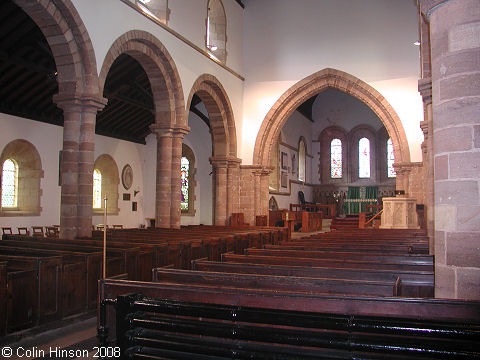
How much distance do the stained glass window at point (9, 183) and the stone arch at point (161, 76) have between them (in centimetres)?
504

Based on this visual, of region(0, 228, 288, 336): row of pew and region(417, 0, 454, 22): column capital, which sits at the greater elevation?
region(417, 0, 454, 22): column capital

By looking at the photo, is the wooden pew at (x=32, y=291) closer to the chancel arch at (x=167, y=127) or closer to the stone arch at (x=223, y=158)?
the chancel arch at (x=167, y=127)

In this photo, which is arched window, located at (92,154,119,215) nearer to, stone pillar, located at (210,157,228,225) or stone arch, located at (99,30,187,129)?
stone pillar, located at (210,157,228,225)

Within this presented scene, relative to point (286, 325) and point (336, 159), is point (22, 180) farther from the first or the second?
point (336, 159)

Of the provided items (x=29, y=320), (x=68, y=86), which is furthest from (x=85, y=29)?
(x=29, y=320)

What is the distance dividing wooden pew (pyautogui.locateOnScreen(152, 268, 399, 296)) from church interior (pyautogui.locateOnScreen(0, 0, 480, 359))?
2 centimetres

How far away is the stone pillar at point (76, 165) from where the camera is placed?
Answer: 28.3 ft

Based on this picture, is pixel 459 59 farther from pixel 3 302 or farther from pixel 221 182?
pixel 221 182

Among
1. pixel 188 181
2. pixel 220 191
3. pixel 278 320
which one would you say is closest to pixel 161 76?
pixel 220 191

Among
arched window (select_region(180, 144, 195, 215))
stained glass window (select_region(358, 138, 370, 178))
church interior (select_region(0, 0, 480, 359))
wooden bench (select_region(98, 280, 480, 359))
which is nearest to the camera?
wooden bench (select_region(98, 280, 480, 359))

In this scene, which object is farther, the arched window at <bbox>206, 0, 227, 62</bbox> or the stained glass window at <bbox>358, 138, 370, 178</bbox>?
the stained glass window at <bbox>358, 138, 370, 178</bbox>

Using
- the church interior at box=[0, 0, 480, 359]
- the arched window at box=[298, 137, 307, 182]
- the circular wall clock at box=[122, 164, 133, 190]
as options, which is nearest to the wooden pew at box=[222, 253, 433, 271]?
the church interior at box=[0, 0, 480, 359]

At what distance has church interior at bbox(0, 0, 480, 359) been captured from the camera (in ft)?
9.02

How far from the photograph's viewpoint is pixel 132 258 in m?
6.23
